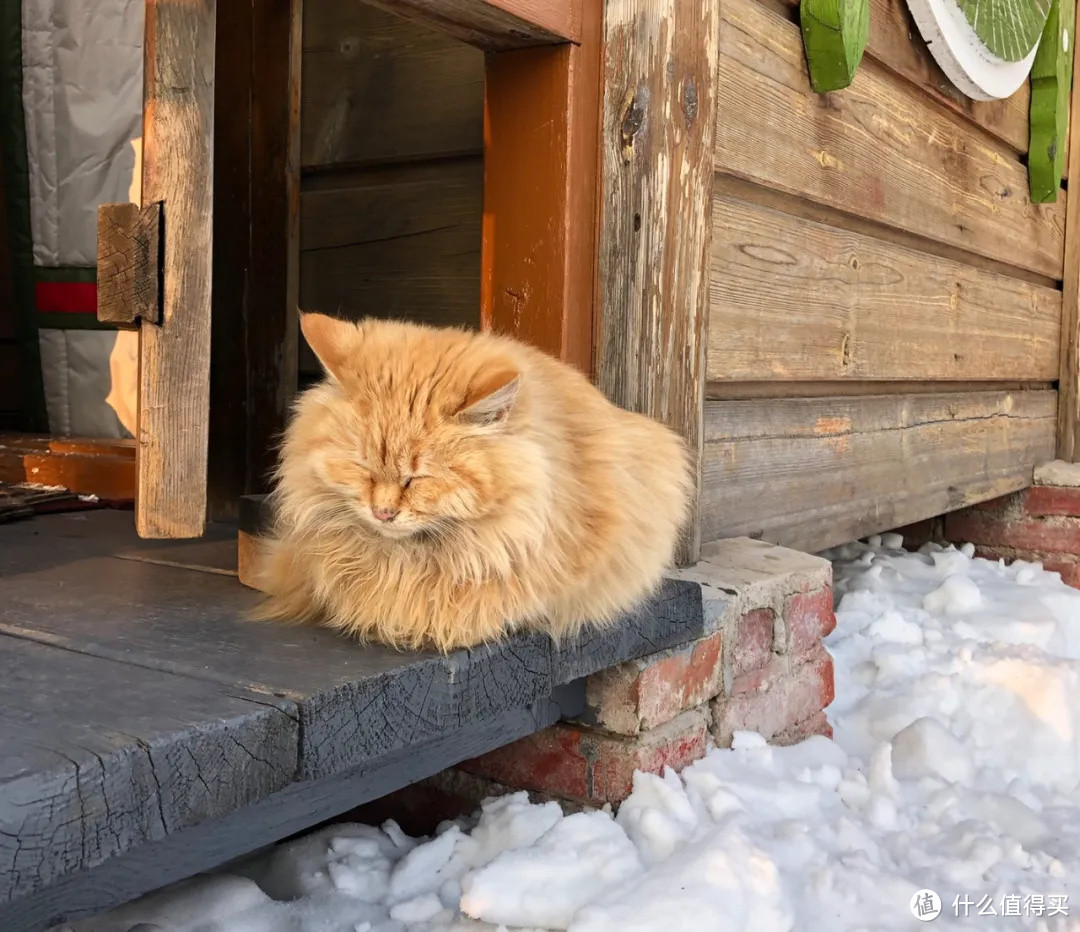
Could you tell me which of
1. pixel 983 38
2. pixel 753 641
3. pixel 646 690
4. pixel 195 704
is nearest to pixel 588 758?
pixel 646 690

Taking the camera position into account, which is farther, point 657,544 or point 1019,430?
point 1019,430

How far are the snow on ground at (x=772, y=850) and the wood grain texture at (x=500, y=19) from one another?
1375 mm

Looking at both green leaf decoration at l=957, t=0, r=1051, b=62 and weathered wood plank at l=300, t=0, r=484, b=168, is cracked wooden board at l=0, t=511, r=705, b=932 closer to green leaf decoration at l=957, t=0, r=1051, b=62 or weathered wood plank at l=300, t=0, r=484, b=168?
weathered wood plank at l=300, t=0, r=484, b=168

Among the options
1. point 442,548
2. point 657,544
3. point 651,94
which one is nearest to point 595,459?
point 657,544

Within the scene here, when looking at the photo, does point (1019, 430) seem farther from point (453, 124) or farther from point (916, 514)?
point (453, 124)

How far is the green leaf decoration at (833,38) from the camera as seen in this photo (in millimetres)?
2355

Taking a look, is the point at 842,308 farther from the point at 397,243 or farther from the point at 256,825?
the point at 256,825

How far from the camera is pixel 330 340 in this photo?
1.53 meters

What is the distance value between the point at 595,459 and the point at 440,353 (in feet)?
0.94

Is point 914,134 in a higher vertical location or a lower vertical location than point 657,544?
higher

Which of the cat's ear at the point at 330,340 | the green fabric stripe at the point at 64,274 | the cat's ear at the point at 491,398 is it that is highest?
the green fabric stripe at the point at 64,274

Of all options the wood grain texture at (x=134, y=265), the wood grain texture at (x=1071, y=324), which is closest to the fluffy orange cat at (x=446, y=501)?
the wood grain texture at (x=134, y=265)

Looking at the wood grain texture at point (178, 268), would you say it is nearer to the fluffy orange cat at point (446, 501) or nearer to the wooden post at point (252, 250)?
the fluffy orange cat at point (446, 501)

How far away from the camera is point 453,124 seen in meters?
2.57
